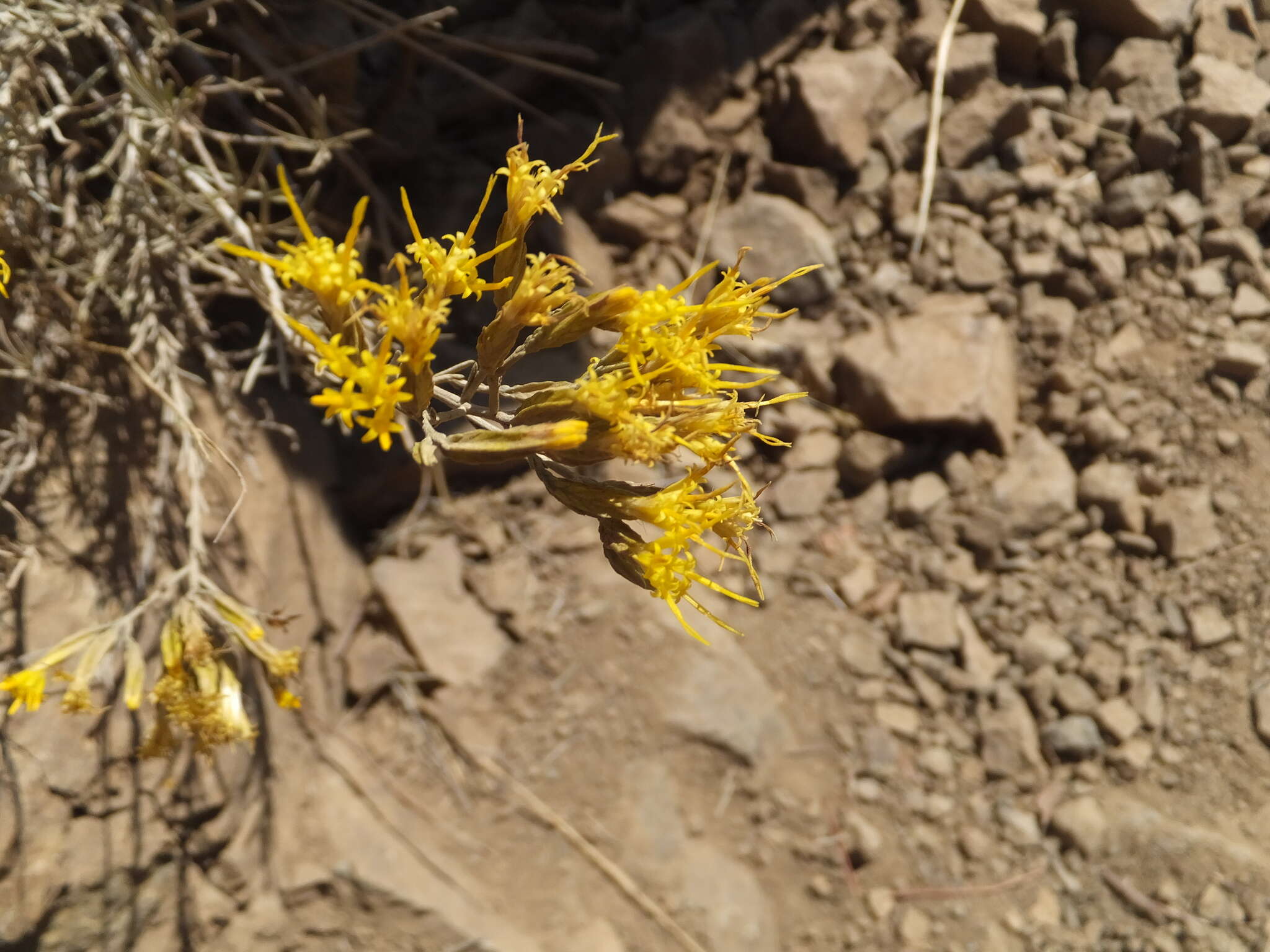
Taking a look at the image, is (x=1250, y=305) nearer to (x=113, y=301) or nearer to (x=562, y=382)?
(x=562, y=382)

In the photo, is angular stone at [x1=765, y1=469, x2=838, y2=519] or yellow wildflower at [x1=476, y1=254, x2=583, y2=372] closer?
yellow wildflower at [x1=476, y1=254, x2=583, y2=372]

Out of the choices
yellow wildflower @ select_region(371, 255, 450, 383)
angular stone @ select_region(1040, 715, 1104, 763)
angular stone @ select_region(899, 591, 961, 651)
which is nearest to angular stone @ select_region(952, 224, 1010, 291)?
angular stone @ select_region(899, 591, 961, 651)

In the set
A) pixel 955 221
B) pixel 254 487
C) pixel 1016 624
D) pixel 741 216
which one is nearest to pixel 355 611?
→ pixel 254 487

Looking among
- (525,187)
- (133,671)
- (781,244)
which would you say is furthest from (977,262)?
(133,671)

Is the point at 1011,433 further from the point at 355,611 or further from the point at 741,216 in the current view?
the point at 355,611

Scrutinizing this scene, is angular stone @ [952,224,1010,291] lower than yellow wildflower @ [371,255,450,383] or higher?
lower

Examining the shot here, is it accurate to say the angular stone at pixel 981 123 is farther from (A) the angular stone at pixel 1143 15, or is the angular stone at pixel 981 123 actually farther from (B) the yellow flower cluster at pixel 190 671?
(B) the yellow flower cluster at pixel 190 671

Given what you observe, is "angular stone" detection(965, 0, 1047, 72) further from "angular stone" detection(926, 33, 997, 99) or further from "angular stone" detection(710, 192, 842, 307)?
"angular stone" detection(710, 192, 842, 307)
